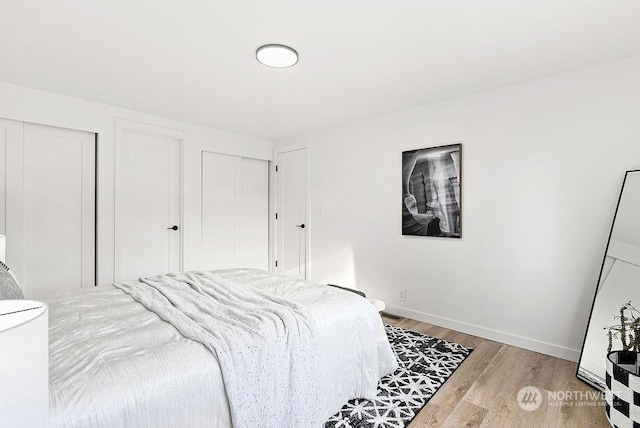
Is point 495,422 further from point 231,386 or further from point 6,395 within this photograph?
point 6,395

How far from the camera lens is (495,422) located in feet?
5.82

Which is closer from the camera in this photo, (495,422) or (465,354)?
(495,422)

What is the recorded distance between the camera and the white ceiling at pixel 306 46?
1.79 m

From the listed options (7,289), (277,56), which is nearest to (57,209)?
(7,289)

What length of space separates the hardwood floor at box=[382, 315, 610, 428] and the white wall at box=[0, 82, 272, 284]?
3305 millimetres

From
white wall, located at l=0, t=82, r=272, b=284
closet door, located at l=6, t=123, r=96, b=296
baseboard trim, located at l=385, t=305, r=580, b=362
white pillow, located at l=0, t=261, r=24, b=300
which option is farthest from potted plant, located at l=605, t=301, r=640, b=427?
closet door, located at l=6, t=123, r=96, b=296

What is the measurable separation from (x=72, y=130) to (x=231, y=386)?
3.35 metres

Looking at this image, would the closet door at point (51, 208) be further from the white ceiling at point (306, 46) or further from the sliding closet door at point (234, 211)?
the sliding closet door at point (234, 211)

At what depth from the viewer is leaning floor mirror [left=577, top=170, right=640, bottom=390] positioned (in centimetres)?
209

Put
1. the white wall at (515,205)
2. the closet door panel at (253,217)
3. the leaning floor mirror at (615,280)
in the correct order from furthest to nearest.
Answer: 1. the closet door panel at (253,217)
2. the white wall at (515,205)
3. the leaning floor mirror at (615,280)

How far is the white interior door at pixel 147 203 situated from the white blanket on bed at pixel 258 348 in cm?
201

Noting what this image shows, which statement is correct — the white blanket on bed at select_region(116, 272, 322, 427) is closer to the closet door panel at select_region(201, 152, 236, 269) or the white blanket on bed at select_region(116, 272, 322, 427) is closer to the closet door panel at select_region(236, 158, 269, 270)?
the closet door panel at select_region(201, 152, 236, 269)

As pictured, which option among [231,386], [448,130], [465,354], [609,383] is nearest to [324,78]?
[448,130]

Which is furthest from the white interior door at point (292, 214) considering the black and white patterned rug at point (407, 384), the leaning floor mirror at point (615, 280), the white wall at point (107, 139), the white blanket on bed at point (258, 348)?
the leaning floor mirror at point (615, 280)
